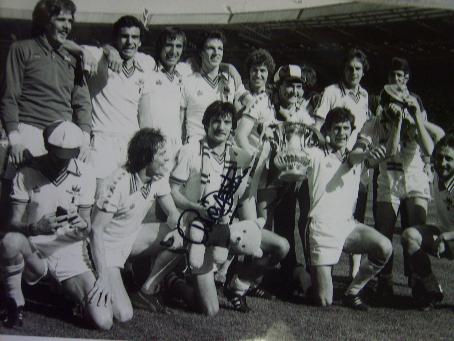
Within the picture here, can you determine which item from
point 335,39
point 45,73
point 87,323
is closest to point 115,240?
point 87,323

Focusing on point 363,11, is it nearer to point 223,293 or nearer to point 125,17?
point 125,17

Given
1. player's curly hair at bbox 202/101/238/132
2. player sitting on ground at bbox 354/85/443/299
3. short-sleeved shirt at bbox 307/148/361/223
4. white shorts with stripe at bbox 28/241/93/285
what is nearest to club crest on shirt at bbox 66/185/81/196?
white shorts with stripe at bbox 28/241/93/285

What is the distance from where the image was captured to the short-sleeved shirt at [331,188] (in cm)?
321

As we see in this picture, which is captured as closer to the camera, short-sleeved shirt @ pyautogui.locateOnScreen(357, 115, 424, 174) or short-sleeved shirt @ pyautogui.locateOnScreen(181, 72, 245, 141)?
short-sleeved shirt @ pyautogui.locateOnScreen(181, 72, 245, 141)

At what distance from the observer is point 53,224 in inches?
117

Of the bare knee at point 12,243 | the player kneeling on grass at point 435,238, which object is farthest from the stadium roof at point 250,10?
the bare knee at point 12,243

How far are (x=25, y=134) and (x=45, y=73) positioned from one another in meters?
0.29

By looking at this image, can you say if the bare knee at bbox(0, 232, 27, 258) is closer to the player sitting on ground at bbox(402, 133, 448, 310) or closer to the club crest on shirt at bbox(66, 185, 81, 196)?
the club crest on shirt at bbox(66, 185, 81, 196)

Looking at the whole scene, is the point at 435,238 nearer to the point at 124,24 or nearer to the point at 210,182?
the point at 210,182

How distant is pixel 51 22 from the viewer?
295 cm

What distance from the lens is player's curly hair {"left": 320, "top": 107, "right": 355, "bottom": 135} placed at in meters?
3.17

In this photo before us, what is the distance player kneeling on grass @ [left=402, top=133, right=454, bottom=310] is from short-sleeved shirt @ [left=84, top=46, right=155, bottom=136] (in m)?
1.49

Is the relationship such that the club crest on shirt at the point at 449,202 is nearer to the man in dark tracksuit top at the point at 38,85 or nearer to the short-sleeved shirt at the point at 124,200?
the short-sleeved shirt at the point at 124,200

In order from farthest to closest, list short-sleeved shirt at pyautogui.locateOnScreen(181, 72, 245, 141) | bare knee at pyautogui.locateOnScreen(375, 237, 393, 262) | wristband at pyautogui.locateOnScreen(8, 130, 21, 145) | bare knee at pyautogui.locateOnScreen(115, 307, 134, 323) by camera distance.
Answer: bare knee at pyautogui.locateOnScreen(375, 237, 393, 262) < short-sleeved shirt at pyautogui.locateOnScreen(181, 72, 245, 141) < bare knee at pyautogui.locateOnScreen(115, 307, 134, 323) < wristband at pyautogui.locateOnScreen(8, 130, 21, 145)
